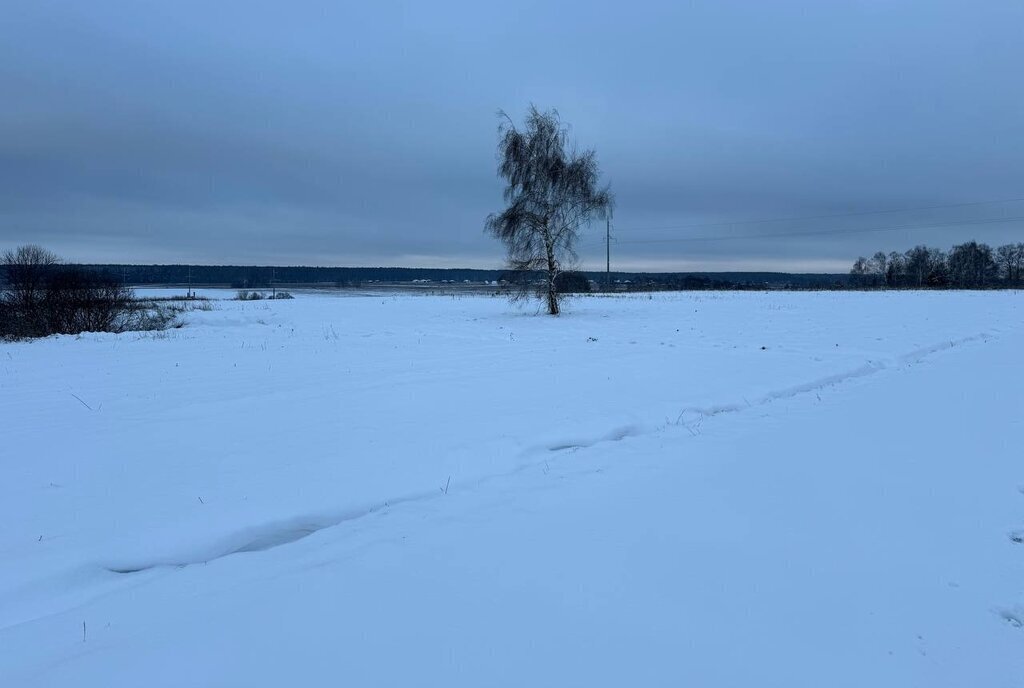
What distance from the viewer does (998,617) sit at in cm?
282

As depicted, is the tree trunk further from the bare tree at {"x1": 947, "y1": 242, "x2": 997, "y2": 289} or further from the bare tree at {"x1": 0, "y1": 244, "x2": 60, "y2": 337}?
the bare tree at {"x1": 947, "y1": 242, "x2": 997, "y2": 289}

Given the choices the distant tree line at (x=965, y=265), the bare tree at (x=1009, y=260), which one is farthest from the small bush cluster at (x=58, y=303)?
the bare tree at (x=1009, y=260)

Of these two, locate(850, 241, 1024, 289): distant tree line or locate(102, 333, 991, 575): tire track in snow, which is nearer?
locate(102, 333, 991, 575): tire track in snow

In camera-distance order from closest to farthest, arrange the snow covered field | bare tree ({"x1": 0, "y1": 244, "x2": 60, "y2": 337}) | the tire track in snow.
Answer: the snow covered field → the tire track in snow → bare tree ({"x1": 0, "y1": 244, "x2": 60, "y2": 337})

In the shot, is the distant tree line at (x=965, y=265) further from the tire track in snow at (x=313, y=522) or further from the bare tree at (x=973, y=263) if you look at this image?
the tire track in snow at (x=313, y=522)

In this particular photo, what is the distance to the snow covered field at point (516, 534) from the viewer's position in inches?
103

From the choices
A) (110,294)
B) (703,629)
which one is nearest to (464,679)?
(703,629)

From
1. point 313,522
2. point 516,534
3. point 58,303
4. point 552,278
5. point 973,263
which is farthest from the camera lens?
point 973,263

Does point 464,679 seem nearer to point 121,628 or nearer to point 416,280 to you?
point 121,628

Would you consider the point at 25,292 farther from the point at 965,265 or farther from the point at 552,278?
the point at 965,265

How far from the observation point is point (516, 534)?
381cm

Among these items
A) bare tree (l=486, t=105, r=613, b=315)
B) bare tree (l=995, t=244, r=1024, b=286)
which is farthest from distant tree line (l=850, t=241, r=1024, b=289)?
bare tree (l=486, t=105, r=613, b=315)

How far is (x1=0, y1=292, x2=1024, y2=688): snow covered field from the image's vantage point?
2609 millimetres

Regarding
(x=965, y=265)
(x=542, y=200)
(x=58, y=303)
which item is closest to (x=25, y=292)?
(x=58, y=303)
